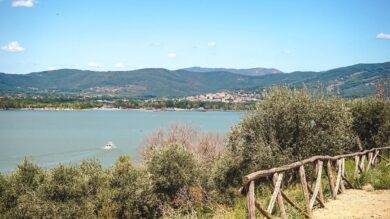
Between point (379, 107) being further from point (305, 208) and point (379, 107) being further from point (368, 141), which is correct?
point (305, 208)

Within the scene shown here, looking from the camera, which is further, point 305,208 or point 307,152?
point 307,152

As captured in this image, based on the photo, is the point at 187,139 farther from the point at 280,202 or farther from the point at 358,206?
the point at 280,202

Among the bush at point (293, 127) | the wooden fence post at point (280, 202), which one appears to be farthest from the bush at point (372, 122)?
the wooden fence post at point (280, 202)

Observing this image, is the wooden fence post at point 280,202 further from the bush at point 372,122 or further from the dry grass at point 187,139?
the dry grass at point 187,139

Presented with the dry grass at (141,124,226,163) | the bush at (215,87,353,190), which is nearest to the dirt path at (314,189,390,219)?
the bush at (215,87,353,190)

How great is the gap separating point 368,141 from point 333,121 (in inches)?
505

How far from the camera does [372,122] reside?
37.6 m

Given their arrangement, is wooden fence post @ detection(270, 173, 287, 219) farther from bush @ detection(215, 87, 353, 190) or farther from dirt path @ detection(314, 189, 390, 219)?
bush @ detection(215, 87, 353, 190)

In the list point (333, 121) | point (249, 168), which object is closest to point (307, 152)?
point (333, 121)

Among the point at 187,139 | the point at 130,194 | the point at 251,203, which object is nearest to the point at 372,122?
the point at 130,194

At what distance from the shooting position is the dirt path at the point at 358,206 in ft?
41.7

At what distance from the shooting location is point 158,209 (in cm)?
4138

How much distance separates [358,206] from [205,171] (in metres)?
30.6

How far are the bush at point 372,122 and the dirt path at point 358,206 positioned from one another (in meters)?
22.2
